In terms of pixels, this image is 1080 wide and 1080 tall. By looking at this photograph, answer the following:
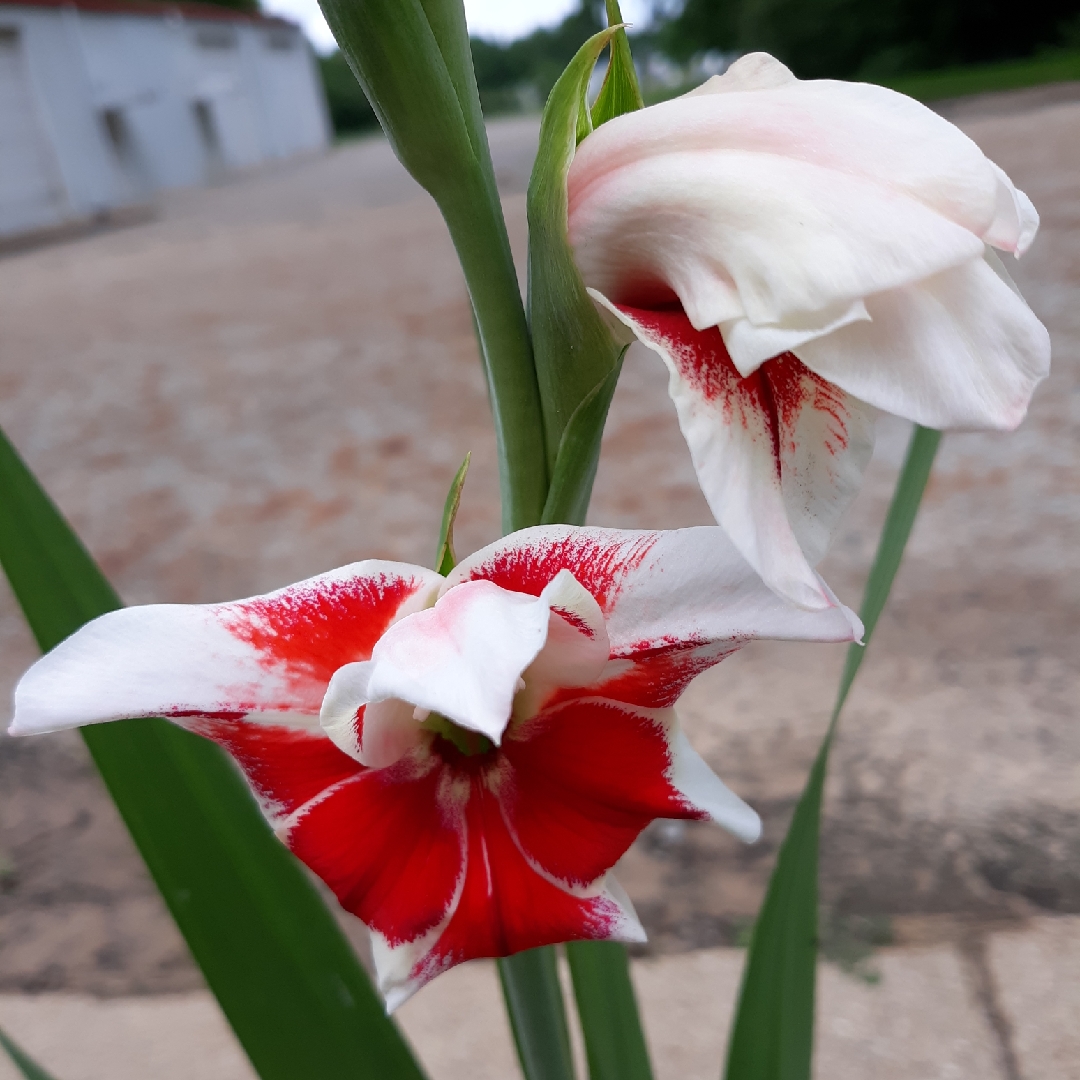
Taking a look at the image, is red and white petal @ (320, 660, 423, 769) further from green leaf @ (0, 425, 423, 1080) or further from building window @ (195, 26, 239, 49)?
building window @ (195, 26, 239, 49)

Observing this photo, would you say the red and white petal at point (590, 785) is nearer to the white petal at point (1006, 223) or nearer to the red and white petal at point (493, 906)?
the red and white petal at point (493, 906)

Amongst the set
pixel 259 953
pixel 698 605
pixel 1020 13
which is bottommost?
pixel 1020 13

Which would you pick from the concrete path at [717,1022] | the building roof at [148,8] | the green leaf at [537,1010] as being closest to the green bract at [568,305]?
the green leaf at [537,1010]

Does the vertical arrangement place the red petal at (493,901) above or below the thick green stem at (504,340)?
below

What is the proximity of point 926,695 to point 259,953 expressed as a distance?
3.18ft

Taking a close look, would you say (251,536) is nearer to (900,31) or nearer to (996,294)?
(996,294)

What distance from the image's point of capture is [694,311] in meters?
0.20

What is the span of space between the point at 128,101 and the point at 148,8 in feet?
3.45

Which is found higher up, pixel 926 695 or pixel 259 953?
pixel 259 953

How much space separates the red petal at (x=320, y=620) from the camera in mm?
214

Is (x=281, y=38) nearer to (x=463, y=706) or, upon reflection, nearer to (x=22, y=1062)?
(x=22, y=1062)

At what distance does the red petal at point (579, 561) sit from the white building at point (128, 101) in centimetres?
740

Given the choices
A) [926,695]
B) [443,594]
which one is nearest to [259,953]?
[443,594]

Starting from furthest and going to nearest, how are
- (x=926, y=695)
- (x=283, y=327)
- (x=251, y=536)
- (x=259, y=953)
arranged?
(x=283, y=327)
(x=251, y=536)
(x=926, y=695)
(x=259, y=953)
